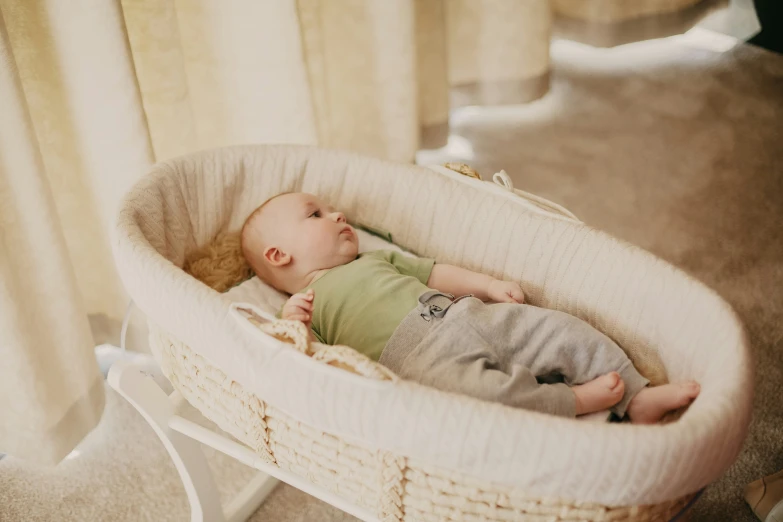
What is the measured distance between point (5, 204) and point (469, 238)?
0.70 metres

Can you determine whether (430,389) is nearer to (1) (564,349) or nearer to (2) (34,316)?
(1) (564,349)

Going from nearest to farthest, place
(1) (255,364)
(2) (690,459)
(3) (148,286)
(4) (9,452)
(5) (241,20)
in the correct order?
(2) (690,459) → (1) (255,364) → (3) (148,286) → (4) (9,452) → (5) (241,20)

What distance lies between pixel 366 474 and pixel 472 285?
14.9 inches

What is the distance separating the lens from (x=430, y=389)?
69 centimetres

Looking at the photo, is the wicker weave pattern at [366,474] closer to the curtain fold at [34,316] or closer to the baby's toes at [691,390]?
the baby's toes at [691,390]

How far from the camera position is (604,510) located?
2.23ft

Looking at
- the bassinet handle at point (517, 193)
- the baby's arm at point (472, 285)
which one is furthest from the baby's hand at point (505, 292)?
the bassinet handle at point (517, 193)

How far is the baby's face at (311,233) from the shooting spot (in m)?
1.07

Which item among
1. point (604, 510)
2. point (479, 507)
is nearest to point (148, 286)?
point (479, 507)

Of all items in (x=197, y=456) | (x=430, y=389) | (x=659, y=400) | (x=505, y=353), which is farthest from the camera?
(x=197, y=456)

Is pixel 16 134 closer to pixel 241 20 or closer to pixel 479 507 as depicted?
pixel 241 20

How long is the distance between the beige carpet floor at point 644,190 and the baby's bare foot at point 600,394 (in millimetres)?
402

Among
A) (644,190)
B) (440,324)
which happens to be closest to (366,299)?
(440,324)

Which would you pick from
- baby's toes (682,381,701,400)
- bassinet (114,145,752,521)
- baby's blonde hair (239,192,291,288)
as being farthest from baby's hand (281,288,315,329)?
baby's toes (682,381,701,400)
